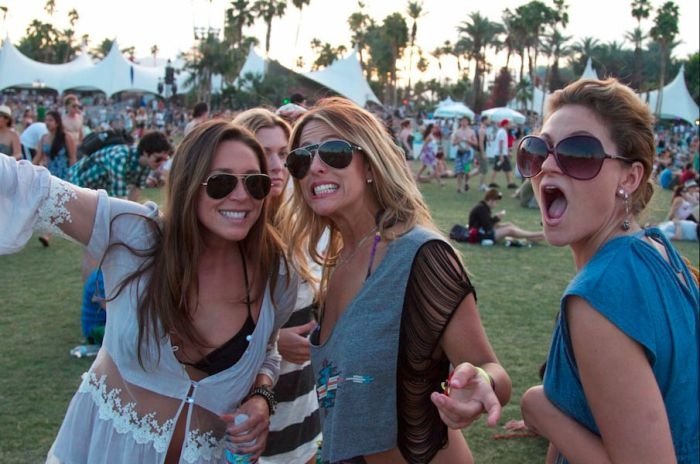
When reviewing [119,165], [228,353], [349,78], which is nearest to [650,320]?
[228,353]

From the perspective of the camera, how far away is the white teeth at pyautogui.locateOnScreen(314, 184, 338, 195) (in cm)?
248

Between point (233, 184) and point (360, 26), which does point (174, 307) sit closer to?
point (233, 184)

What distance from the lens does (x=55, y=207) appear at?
88.8 inches

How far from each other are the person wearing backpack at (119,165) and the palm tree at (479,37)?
236 ft

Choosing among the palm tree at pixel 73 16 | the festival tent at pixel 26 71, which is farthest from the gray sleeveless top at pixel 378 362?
the palm tree at pixel 73 16

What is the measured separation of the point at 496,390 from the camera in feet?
6.43

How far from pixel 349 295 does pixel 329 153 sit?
513 millimetres

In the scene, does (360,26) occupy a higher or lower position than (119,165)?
higher

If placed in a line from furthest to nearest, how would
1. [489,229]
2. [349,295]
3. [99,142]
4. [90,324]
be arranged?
1. [489,229]
2. [99,142]
3. [90,324]
4. [349,295]

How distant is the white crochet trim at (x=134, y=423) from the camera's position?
7.61ft

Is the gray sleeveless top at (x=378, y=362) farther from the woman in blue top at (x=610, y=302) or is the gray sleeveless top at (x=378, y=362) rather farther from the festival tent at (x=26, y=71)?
the festival tent at (x=26, y=71)

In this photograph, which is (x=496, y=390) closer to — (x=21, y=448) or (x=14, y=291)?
(x=21, y=448)

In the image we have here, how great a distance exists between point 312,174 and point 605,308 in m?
1.26

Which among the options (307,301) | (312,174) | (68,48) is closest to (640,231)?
(312,174)
